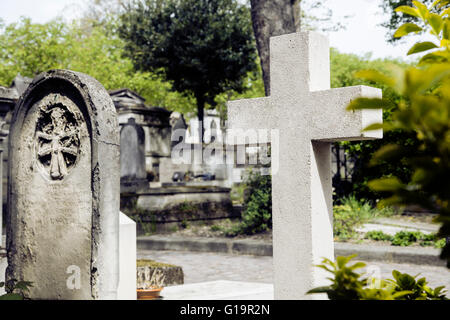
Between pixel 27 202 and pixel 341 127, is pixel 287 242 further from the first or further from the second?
pixel 27 202

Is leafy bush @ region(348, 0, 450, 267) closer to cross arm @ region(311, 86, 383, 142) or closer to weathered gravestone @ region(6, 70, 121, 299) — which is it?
cross arm @ region(311, 86, 383, 142)

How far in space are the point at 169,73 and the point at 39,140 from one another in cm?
1975

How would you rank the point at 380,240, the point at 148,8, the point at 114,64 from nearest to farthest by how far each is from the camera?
the point at 380,240 < the point at 148,8 < the point at 114,64

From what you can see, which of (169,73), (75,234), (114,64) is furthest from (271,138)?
(114,64)

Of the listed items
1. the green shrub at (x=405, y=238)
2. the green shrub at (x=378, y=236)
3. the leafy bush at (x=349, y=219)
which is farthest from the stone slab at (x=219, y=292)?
the leafy bush at (x=349, y=219)

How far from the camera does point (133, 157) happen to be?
14.3 meters

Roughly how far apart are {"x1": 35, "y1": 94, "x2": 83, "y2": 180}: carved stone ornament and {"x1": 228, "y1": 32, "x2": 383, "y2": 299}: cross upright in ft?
5.89

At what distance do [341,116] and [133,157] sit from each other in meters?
11.1

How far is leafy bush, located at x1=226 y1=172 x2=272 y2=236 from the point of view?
36.4 ft

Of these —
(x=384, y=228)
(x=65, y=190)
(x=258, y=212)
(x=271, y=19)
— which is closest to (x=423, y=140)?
(x=65, y=190)

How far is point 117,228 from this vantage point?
14.8ft

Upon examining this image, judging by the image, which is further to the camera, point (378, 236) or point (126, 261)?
point (378, 236)

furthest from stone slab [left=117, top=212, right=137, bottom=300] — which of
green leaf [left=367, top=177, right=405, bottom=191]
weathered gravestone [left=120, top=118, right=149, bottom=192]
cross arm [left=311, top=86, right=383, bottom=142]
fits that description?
weathered gravestone [left=120, top=118, right=149, bottom=192]

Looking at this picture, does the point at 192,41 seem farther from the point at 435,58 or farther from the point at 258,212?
the point at 435,58
